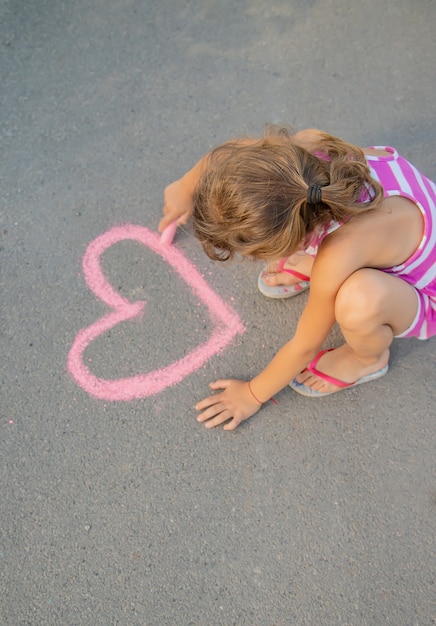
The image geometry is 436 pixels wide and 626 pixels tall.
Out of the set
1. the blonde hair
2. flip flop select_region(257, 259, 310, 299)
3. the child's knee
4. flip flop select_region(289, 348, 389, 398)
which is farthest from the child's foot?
the blonde hair

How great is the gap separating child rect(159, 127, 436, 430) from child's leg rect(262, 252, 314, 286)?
1.10ft

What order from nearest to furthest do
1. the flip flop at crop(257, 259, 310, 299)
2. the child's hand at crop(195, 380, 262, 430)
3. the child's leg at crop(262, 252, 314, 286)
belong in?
1. the child's hand at crop(195, 380, 262, 430)
2. the child's leg at crop(262, 252, 314, 286)
3. the flip flop at crop(257, 259, 310, 299)

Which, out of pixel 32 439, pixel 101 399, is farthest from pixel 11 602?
pixel 101 399

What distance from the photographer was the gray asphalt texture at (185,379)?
1.73 meters

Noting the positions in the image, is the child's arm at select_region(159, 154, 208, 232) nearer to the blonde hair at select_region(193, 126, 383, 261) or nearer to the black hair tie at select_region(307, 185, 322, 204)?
the blonde hair at select_region(193, 126, 383, 261)

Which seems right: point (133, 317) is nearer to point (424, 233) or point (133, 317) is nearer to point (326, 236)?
point (326, 236)

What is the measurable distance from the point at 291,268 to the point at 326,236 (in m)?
0.56

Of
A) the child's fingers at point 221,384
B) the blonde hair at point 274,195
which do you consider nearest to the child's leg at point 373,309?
the blonde hair at point 274,195

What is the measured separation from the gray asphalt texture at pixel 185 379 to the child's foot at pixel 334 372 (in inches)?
2.6

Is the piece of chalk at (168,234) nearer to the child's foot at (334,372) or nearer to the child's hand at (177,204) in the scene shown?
the child's hand at (177,204)

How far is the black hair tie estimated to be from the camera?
51.1 inches

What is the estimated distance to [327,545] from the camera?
1.78 metres

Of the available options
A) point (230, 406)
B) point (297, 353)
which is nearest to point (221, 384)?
point (230, 406)

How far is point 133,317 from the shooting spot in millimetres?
2068
